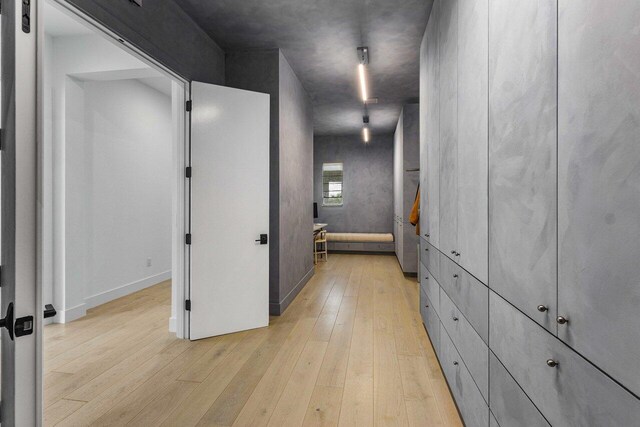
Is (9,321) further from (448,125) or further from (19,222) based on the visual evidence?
(448,125)

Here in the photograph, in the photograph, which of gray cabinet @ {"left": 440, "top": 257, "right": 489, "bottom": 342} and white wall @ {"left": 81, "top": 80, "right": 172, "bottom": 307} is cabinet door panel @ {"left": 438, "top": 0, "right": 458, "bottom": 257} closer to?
gray cabinet @ {"left": 440, "top": 257, "right": 489, "bottom": 342}

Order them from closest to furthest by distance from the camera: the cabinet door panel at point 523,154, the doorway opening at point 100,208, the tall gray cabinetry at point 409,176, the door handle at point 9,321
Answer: the cabinet door panel at point 523,154 → the door handle at point 9,321 → the doorway opening at point 100,208 → the tall gray cabinetry at point 409,176

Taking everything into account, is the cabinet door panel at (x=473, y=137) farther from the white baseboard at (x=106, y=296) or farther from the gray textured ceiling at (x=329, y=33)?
the white baseboard at (x=106, y=296)

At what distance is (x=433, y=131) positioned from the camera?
9.11 feet

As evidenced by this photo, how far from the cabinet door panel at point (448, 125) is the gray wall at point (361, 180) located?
6218mm

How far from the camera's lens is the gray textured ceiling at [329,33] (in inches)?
117

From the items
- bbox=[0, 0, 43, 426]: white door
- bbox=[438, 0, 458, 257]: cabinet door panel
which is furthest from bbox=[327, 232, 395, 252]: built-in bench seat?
bbox=[0, 0, 43, 426]: white door

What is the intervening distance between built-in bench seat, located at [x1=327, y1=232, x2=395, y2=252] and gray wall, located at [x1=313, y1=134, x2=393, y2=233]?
477mm

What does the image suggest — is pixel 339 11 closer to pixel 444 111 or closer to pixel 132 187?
pixel 444 111

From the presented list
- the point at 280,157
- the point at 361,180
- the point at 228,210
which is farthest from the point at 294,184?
the point at 361,180

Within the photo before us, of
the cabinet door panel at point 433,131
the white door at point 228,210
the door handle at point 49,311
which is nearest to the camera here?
the cabinet door panel at point 433,131

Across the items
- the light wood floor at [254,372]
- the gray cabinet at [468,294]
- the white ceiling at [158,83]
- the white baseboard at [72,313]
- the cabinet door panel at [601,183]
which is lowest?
the light wood floor at [254,372]

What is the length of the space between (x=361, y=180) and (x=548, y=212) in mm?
7875

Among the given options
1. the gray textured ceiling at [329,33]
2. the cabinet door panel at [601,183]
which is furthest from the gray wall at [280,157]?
the cabinet door panel at [601,183]
